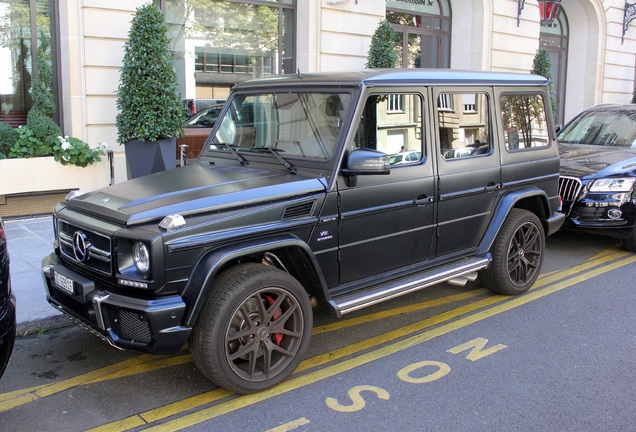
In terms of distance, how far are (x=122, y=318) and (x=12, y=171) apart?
237 inches

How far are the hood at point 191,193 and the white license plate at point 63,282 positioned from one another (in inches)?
17.8

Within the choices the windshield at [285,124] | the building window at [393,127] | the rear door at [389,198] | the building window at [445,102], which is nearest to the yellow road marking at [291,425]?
the rear door at [389,198]

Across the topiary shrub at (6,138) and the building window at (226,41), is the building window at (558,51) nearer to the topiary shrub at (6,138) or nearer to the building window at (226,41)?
the building window at (226,41)

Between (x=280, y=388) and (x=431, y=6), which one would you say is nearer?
(x=280, y=388)

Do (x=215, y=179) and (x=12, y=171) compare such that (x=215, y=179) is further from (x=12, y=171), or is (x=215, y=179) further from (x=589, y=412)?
(x=12, y=171)

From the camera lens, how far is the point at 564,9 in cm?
1975

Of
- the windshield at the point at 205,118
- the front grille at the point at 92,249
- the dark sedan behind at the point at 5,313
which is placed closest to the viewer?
the dark sedan behind at the point at 5,313

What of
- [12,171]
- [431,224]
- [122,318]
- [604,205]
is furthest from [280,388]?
[12,171]

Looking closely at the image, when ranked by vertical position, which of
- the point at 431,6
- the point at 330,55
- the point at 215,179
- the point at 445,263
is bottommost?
the point at 445,263

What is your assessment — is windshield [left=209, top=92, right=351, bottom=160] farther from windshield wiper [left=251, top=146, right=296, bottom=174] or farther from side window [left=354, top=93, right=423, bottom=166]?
side window [left=354, top=93, right=423, bottom=166]

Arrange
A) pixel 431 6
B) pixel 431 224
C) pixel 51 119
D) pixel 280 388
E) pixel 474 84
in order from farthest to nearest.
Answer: pixel 431 6
pixel 51 119
pixel 474 84
pixel 431 224
pixel 280 388

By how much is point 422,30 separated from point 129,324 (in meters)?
13.5

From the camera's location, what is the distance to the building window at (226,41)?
37.8ft

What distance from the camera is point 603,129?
9.02 meters
